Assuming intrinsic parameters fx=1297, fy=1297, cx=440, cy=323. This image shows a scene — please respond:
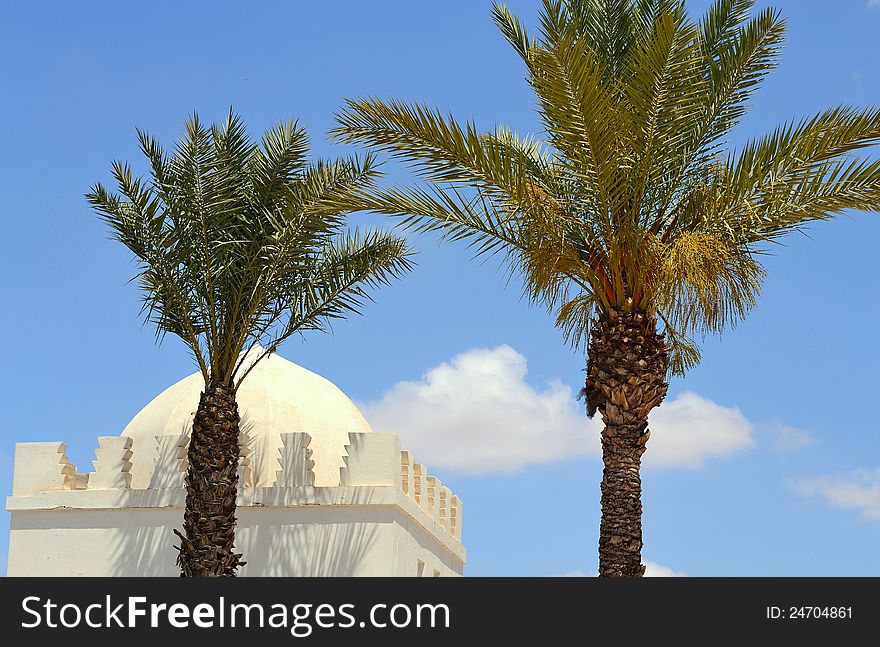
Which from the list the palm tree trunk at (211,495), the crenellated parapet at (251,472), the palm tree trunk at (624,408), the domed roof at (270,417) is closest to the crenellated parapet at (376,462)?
the crenellated parapet at (251,472)

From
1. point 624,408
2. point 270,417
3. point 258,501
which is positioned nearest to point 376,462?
point 258,501

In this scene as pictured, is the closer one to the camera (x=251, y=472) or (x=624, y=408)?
(x=624, y=408)

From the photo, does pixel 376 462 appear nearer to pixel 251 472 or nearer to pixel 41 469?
pixel 251 472

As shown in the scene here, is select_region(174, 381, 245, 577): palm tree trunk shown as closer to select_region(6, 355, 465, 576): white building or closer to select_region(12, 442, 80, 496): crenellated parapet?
select_region(6, 355, 465, 576): white building

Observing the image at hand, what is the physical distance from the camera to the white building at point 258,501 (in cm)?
1862

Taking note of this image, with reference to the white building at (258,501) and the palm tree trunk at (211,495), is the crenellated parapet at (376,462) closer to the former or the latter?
the white building at (258,501)

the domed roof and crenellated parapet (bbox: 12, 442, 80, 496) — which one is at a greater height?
the domed roof

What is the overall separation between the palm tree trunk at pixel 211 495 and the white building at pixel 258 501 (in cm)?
168

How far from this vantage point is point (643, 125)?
15.1 metres

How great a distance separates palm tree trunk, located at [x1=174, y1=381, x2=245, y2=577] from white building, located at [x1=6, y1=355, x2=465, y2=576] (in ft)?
5.51

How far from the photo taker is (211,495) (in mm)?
17000

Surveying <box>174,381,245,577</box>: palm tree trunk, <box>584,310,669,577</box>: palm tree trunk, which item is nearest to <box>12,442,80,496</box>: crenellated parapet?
<box>174,381,245,577</box>: palm tree trunk

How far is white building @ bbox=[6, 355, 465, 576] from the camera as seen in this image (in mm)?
18625

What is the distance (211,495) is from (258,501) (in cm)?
197
